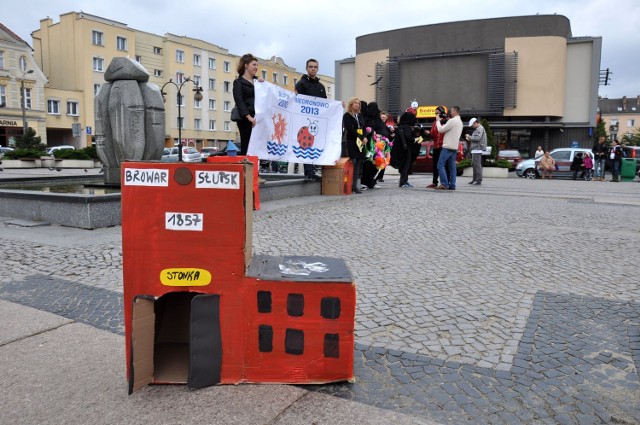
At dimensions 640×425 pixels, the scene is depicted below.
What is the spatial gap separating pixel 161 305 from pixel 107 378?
492 mm

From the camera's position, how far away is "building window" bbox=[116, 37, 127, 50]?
61.4 metres

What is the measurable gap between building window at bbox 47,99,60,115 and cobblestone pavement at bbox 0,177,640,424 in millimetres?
56338

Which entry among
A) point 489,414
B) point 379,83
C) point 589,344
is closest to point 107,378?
point 489,414

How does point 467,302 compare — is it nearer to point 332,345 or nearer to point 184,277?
point 332,345

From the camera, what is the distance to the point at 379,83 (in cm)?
4906

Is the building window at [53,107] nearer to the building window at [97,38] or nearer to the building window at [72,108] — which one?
the building window at [72,108]

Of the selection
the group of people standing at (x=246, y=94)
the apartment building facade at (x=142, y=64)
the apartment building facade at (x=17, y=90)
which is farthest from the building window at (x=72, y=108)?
the group of people standing at (x=246, y=94)

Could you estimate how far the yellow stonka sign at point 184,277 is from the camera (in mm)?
2516

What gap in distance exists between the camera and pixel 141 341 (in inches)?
101

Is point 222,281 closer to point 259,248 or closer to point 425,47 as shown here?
point 259,248

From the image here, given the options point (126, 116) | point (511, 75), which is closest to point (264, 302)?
point (126, 116)

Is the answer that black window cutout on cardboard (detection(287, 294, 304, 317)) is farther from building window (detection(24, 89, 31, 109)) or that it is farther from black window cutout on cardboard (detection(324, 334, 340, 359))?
building window (detection(24, 89, 31, 109))

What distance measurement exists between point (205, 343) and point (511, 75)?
45418 mm

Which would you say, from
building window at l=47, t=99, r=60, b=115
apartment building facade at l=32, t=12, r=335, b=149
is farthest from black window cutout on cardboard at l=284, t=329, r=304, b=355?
building window at l=47, t=99, r=60, b=115
